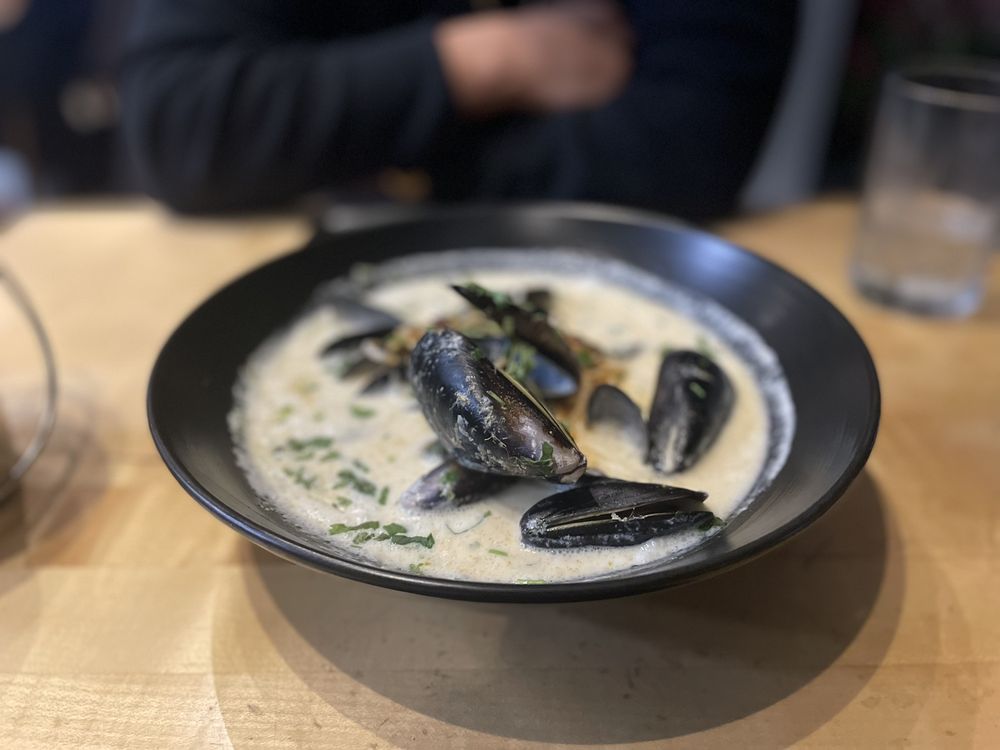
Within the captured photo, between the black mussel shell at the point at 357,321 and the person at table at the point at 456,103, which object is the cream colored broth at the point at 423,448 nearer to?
the black mussel shell at the point at 357,321

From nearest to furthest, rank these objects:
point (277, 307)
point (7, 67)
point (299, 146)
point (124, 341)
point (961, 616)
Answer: point (961, 616)
point (277, 307)
point (124, 341)
point (299, 146)
point (7, 67)

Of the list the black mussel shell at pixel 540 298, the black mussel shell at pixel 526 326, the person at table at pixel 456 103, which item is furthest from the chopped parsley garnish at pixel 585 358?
the person at table at pixel 456 103

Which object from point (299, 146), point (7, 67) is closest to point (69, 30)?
point (7, 67)

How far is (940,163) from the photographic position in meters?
1.38

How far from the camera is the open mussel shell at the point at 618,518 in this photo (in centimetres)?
72

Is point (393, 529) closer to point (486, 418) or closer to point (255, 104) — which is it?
point (486, 418)

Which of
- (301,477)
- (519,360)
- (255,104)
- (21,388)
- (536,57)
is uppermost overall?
(536,57)

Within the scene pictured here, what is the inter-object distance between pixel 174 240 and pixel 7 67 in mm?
2301

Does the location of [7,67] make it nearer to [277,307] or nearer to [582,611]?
[277,307]

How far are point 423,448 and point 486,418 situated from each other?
0.16 m

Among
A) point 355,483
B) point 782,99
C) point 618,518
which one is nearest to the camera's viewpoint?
point 618,518

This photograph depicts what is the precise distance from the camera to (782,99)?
87.1 inches

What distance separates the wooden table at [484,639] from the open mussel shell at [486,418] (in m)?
0.13

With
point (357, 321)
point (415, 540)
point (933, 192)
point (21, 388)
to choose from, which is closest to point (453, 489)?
point (415, 540)
